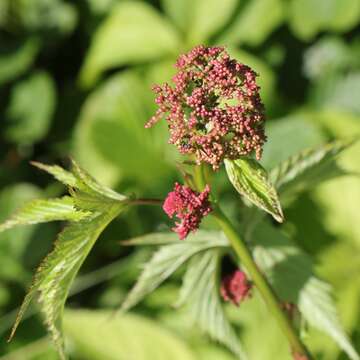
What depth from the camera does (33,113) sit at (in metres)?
2.48

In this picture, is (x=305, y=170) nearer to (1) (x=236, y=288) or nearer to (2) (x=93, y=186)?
(1) (x=236, y=288)

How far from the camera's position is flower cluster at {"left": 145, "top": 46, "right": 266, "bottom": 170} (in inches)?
24.6

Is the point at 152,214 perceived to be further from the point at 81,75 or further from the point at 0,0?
the point at 0,0

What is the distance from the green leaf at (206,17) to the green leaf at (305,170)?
1.62 metres

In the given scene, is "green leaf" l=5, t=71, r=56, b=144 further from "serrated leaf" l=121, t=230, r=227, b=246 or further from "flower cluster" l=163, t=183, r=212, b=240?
"flower cluster" l=163, t=183, r=212, b=240

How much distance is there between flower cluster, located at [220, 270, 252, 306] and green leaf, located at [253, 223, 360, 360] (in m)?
0.09

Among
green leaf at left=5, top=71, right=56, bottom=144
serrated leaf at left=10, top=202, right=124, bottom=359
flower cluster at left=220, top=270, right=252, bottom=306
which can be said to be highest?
green leaf at left=5, top=71, right=56, bottom=144

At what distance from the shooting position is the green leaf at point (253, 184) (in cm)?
63

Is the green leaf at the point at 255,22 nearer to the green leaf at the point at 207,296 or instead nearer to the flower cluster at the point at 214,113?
the green leaf at the point at 207,296

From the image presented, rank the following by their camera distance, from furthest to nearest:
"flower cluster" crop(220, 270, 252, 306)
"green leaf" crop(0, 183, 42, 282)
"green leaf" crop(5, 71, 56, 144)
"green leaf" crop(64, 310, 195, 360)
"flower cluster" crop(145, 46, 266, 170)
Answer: "green leaf" crop(5, 71, 56, 144) < "green leaf" crop(0, 183, 42, 282) < "green leaf" crop(64, 310, 195, 360) < "flower cluster" crop(220, 270, 252, 306) < "flower cluster" crop(145, 46, 266, 170)

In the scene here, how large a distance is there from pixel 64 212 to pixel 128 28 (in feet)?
6.23

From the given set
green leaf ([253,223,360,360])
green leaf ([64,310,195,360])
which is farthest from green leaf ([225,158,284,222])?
green leaf ([64,310,195,360])

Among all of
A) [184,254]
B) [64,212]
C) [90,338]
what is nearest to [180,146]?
[64,212]

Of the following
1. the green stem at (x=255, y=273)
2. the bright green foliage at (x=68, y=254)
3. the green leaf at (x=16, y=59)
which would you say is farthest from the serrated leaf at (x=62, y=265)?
the green leaf at (x=16, y=59)
